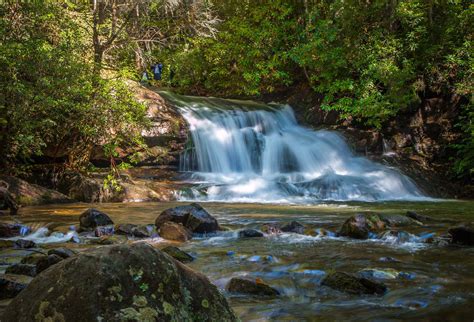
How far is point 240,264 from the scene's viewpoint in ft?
17.5

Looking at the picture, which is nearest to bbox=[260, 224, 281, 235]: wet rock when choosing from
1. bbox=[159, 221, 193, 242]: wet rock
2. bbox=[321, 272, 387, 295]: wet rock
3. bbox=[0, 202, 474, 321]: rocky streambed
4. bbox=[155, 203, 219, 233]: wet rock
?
bbox=[0, 202, 474, 321]: rocky streambed

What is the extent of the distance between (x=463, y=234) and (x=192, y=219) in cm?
416

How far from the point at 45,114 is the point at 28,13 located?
8.07 ft

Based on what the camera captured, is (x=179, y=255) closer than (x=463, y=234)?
Yes

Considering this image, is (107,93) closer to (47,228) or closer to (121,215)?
(121,215)

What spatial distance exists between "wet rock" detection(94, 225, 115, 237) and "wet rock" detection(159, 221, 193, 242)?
852mm

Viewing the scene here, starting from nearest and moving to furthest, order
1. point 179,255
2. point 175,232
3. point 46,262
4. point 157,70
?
1. point 46,262
2. point 179,255
3. point 175,232
4. point 157,70

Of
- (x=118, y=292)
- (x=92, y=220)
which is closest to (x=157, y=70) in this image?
(x=92, y=220)

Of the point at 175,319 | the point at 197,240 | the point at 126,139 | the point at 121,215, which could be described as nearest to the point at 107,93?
the point at 126,139

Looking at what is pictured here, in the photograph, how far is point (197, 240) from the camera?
22.7ft

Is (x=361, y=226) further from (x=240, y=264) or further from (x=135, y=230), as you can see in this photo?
(x=135, y=230)

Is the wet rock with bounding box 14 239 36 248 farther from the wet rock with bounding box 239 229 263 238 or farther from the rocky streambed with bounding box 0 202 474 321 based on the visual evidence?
the wet rock with bounding box 239 229 263 238

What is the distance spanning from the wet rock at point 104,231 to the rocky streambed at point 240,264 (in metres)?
0.02

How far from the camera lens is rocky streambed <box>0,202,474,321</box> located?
2.27 metres
